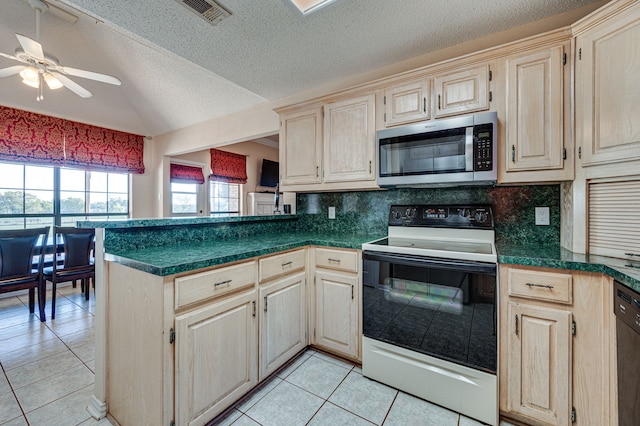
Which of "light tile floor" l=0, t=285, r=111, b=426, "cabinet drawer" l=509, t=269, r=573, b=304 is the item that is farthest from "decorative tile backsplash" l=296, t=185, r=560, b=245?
"light tile floor" l=0, t=285, r=111, b=426

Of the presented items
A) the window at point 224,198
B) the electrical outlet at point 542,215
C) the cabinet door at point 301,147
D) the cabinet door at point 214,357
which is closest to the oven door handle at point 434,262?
the electrical outlet at point 542,215

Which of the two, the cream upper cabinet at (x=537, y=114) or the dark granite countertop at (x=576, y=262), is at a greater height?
the cream upper cabinet at (x=537, y=114)

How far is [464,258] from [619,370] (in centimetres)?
71

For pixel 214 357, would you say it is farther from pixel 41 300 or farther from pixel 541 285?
pixel 41 300

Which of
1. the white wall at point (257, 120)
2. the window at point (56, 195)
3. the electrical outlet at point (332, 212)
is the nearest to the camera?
the white wall at point (257, 120)

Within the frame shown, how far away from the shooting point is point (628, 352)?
1.05 m

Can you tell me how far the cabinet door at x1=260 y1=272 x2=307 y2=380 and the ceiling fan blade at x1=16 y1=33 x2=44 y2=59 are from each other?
8.85ft

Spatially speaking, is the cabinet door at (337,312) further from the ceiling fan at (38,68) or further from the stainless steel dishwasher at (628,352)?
the ceiling fan at (38,68)

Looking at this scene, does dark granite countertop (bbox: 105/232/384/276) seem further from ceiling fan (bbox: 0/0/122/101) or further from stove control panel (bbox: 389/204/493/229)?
ceiling fan (bbox: 0/0/122/101)

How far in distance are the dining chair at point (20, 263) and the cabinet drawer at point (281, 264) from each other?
9.14 feet

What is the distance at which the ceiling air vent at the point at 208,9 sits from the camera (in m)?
1.52

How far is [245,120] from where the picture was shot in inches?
136

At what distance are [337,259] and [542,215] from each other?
1.42 meters

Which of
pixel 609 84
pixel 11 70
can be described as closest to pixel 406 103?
pixel 609 84
